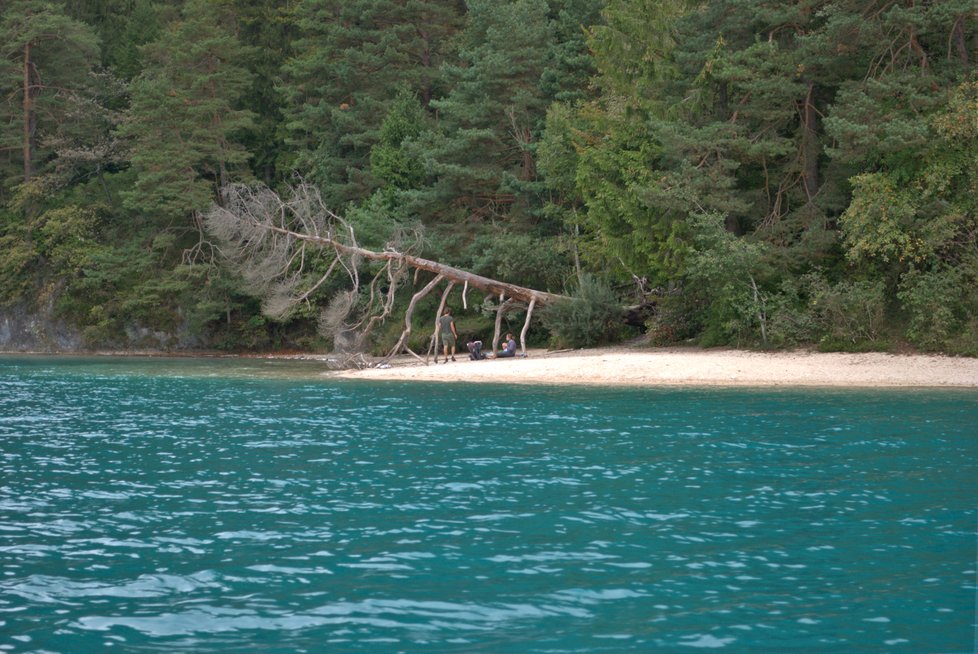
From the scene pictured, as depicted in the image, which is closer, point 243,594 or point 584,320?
point 243,594

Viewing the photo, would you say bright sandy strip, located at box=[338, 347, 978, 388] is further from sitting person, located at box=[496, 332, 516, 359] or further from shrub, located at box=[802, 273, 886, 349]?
sitting person, located at box=[496, 332, 516, 359]

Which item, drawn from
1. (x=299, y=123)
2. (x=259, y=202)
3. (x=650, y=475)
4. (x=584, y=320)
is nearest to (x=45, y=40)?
(x=299, y=123)

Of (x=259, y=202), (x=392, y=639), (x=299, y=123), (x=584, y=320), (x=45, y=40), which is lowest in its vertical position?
(x=392, y=639)

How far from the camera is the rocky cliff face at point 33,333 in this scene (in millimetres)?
52781

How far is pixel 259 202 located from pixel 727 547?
31.9 m

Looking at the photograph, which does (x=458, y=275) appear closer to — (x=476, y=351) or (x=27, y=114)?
(x=476, y=351)

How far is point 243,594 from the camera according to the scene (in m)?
7.78

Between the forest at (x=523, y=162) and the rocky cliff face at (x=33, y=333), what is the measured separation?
16cm

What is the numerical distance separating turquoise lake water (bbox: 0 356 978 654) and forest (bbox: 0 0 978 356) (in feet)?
35.7

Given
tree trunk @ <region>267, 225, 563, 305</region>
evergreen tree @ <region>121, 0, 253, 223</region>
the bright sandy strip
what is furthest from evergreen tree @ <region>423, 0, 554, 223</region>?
evergreen tree @ <region>121, 0, 253, 223</region>

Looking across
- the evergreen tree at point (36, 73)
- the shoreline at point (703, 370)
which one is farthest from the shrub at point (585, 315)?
the evergreen tree at point (36, 73)

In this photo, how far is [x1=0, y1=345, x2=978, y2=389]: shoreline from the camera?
2525 cm

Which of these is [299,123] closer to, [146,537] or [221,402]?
[221,402]

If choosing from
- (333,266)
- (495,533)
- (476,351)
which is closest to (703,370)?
(476,351)
